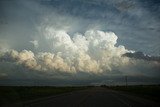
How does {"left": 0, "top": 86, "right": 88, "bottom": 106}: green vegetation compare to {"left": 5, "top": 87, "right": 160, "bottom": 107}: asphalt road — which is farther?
{"left": 0, "top": 86, "right": 88, "bottom": 106}: green vegetation

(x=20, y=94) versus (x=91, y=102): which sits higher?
(x=20, y=94)

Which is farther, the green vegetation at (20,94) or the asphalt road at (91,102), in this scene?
the green vegetation at (20,94)

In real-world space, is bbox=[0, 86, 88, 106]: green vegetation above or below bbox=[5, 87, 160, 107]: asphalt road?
above

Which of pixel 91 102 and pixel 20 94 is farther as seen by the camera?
pixel 20 94

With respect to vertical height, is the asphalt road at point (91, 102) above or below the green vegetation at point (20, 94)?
below
